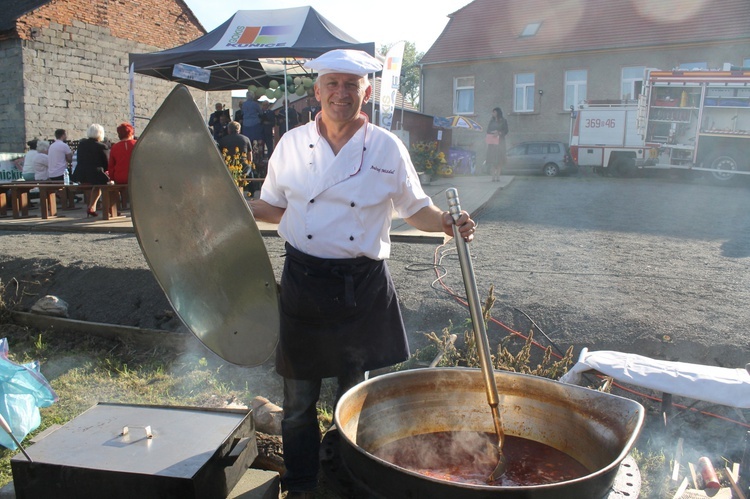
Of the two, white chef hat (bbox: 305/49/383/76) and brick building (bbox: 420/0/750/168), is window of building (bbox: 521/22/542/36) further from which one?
white chef hat (bbox: 305/49/383/76)

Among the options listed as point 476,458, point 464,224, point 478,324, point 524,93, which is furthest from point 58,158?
point 524,93

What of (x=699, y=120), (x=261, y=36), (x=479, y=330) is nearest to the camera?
(x=479, y=330)

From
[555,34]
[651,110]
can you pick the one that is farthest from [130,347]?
[555,34]

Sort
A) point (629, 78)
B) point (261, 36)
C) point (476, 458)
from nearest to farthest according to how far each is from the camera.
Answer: point (476, 458) → point (261, 36) → point (629, 78)

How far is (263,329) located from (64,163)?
11.3 metres

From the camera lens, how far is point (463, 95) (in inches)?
1065

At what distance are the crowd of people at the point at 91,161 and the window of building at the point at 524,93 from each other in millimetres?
18482

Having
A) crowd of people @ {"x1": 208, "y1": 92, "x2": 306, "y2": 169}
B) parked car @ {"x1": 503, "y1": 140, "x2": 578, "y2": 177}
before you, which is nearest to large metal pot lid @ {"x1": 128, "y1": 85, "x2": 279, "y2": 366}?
crowd of people @ {"x1": 208, "y1": 92, "x2": 306, "y2": 169}

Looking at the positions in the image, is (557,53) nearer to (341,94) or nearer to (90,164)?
(90,164)

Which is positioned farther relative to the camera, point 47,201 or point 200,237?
point 47,201

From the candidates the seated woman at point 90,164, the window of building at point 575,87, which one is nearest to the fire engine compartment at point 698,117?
the window of building at point 575,87

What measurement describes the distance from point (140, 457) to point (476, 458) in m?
1.23

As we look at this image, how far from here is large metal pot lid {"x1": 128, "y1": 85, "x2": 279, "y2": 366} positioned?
82.0 inches

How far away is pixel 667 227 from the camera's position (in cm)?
862
